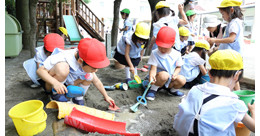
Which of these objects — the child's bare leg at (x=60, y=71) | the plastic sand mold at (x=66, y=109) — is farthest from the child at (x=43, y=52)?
the plastic sand mold at (x=66, y=109)

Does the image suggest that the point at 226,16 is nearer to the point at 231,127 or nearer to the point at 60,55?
the point at 231,127

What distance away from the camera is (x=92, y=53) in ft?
5.61

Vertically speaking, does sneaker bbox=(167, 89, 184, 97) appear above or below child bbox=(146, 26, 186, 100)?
below

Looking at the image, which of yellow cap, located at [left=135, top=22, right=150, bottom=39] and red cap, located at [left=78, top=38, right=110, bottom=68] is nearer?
red cap, located at [left=78, top=38, right=110, bottom=68]

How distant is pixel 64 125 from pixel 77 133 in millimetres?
167

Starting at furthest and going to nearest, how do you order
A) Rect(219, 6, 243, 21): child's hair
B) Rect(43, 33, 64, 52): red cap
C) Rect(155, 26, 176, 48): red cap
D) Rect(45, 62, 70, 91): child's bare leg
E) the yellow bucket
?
Rect(43, 33, 64, 52): red cap → Rect(219, 6, 243, 21): child's hair → Rect(155, 26, 176, 48): red cap → Rect(45, 62, 70, 91): child's bare leg → the yellow bucket

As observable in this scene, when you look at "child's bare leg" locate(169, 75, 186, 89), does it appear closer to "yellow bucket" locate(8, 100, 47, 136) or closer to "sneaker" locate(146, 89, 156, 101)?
"sneaker" locate(146, 89, 156, 101)

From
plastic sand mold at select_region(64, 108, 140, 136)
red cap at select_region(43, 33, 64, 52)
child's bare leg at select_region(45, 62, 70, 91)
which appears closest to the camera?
plastic sand mold at select_region(64, 108, 140, 136)

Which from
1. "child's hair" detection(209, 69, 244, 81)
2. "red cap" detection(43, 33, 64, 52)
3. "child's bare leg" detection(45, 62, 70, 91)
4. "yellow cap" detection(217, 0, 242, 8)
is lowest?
"child's bare leg" detection(45, 62, 70, 91)

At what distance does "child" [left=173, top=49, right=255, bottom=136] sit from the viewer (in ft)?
4.10

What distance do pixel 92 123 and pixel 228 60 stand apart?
1.24m

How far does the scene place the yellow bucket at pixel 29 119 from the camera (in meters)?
1.43

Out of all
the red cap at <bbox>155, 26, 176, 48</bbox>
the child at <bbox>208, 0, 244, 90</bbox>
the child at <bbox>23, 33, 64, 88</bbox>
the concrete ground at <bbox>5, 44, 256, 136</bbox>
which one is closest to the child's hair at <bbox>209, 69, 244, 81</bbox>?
the red cap at <bbox>155, 26, 176, 48</bbox>

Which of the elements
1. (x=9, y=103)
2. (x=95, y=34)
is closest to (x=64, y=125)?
(x=9, y=103)
